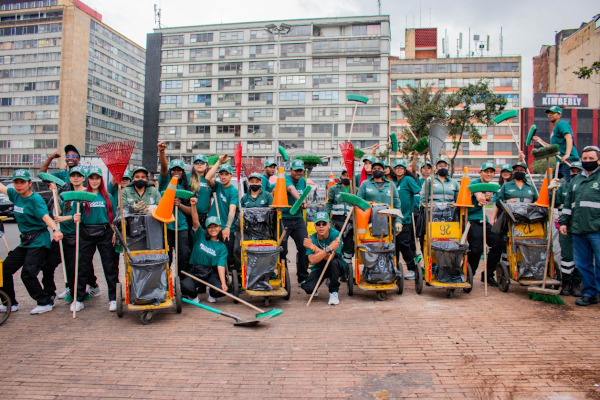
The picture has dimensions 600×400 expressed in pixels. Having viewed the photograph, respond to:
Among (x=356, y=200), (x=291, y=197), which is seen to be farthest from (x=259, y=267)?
(x=356, y=200)

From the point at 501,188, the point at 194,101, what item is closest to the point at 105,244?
the point at 501,188

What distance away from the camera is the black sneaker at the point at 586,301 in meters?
5.88

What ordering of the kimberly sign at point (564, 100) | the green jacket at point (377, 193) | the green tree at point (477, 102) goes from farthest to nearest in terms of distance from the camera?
the kimberly sign at point (564, 100) → the green tree at point (477, 102) → the green jacket at point (377, 193)

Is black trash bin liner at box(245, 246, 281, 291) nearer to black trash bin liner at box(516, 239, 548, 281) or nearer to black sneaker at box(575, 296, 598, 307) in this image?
black trash bin liner at box(516, 239, 548, 281)

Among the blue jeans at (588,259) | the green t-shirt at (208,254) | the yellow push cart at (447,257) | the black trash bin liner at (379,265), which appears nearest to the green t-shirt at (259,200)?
the green t-shirt at (208,254)

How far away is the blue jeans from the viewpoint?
587 cm

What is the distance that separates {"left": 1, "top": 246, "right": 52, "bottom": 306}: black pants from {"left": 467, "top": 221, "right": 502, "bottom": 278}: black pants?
6.20 metres

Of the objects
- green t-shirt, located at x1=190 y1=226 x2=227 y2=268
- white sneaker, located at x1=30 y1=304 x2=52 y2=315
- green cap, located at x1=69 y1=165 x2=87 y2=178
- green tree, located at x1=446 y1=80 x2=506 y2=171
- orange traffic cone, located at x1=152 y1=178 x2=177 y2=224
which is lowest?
white sneaker, located at x1=30 y1=304 x2=52 y2=315

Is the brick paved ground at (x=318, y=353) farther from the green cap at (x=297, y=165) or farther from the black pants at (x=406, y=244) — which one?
the green cap at (x=297, y=165)

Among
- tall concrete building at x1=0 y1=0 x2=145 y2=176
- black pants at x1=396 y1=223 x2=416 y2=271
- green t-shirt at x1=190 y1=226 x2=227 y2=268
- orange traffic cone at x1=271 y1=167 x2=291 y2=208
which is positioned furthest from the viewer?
tall concrete building at x1=0 y1=0 x2=145 y2=176

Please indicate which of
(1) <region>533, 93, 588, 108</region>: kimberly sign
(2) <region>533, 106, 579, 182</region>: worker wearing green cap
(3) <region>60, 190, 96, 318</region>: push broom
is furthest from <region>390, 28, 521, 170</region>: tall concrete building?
(3) <region>60, 190, 96, 318</region>: push broom

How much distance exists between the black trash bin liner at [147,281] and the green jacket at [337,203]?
121 inches

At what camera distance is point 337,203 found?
25.5 ft

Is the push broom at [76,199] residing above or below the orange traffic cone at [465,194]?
below
